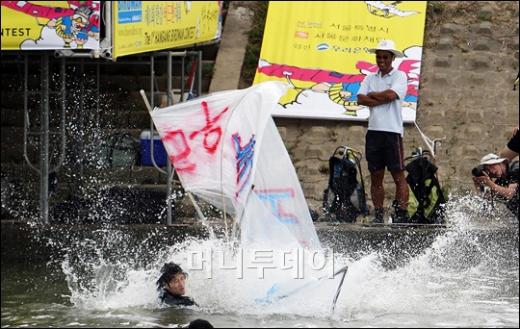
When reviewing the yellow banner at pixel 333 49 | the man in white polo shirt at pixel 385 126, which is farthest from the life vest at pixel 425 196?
the yellow banner at pixel 333 49

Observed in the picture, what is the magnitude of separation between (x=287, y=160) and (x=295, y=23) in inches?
219

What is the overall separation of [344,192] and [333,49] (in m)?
2.82

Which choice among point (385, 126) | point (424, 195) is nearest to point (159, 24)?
point (385, 126)

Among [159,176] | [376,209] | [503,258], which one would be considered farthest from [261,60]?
[503,258]

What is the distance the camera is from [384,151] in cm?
1405

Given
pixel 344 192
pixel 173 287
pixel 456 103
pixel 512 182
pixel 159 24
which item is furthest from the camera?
pixel 456 103

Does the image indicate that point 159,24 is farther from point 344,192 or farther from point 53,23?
point 344,192

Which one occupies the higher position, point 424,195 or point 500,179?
point 500,179

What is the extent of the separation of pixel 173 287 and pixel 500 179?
355 centimetres

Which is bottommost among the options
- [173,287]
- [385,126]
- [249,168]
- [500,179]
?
[173,287]

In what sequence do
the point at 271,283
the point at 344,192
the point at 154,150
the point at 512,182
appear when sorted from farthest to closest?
the point at 154,150 → the point at 344,192 → the point at 512,182 → the point at 271,283

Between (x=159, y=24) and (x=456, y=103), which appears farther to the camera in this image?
(x=456, y=103)

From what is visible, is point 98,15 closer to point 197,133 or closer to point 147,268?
point 197,133

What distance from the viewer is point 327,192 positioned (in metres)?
14.5
